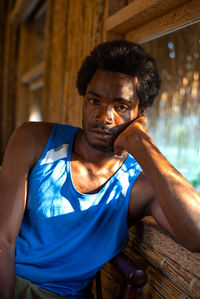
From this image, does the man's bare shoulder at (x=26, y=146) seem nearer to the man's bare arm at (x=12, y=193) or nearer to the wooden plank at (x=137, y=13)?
the man's bare arm at (x=12, y=193)

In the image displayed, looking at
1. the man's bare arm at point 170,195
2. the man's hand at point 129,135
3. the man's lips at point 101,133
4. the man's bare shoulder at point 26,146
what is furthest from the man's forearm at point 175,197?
the man's bare shoulder at point 26,146

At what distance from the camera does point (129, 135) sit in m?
1.36

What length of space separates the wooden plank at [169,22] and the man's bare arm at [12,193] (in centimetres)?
93

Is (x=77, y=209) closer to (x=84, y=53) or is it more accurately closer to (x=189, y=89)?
(x=84, y=53)

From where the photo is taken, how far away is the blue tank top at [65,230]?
1.36 metres

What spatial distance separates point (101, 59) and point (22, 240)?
98cm

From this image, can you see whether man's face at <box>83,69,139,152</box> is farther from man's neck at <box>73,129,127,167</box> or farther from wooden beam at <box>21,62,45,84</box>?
wooden beam at <box>21,62,45,84</box>

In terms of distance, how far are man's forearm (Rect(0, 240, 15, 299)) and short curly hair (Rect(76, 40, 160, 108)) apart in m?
0.93

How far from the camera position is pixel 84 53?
2209 millimetres

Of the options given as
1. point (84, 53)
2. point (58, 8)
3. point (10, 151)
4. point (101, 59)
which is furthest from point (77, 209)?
point (58, 8)

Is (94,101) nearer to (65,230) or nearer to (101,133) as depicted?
(101,133)

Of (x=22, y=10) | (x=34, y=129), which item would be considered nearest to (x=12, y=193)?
(x=34, y=129)

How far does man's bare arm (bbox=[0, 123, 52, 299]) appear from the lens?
1238 millimetres

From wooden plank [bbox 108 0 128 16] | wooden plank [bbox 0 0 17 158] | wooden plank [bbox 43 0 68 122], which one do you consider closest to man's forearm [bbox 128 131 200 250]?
wooden plank [bbox 108 0 128 16]
